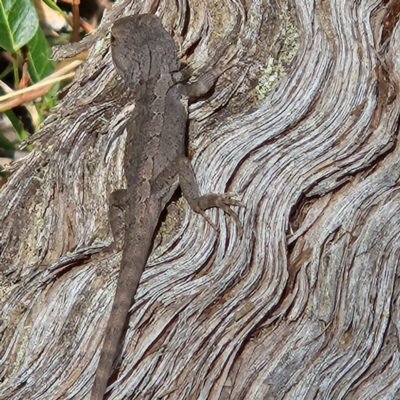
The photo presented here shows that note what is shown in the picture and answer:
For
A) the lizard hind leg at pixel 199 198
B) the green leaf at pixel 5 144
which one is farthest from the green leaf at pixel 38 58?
the lizard hind leg at pixel 199 198

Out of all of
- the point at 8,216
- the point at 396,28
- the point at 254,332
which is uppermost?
the point at 8,216

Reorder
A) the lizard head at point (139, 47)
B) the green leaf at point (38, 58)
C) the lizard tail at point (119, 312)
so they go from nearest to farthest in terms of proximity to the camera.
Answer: the lizard tail at point (119, 312) → the lizard head at point (139, 47) → the green leaf at point (38, 58)

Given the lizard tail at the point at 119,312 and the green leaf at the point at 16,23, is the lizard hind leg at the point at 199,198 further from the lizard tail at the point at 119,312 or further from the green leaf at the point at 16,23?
the green leaf at the point at 16,23

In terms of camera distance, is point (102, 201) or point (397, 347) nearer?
point (397, 347)

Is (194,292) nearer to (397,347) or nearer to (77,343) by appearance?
(77,343)

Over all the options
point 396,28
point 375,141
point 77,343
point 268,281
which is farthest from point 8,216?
point 396,28

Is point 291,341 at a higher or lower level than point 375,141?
lower

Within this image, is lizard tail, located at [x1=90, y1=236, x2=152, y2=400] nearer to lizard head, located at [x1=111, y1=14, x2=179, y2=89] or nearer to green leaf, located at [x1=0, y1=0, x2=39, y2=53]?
lizard head, located at [x1=111, y1=14, x2=179, y2=89]

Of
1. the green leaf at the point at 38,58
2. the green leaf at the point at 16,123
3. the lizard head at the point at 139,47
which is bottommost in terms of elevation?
the lizard head at the point at 139,47
